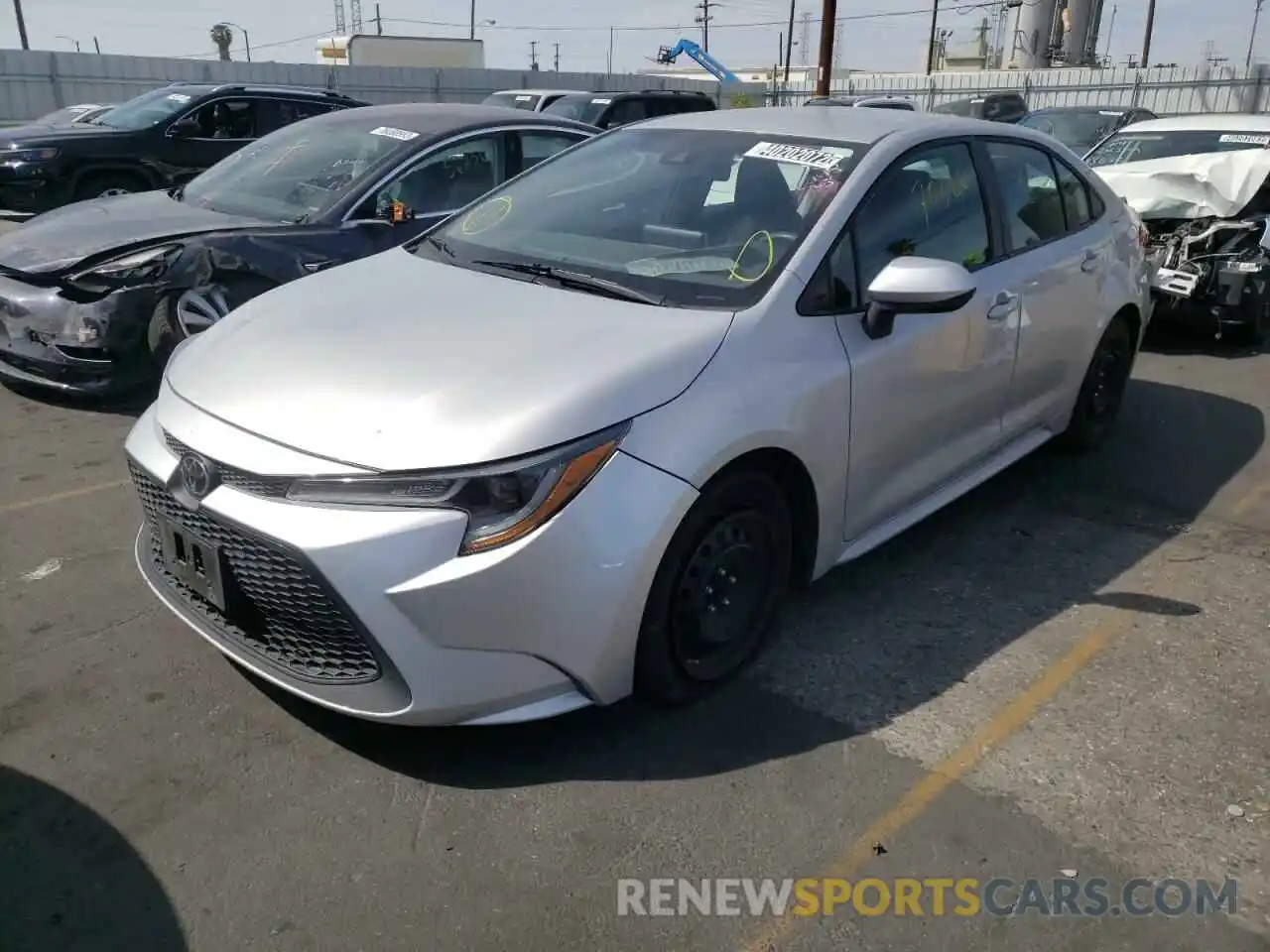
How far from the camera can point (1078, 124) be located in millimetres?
13039

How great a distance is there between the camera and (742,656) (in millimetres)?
3199

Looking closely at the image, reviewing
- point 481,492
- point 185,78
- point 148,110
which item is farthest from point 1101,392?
point 185,78

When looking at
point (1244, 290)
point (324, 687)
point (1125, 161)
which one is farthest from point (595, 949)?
point (1125, 161)

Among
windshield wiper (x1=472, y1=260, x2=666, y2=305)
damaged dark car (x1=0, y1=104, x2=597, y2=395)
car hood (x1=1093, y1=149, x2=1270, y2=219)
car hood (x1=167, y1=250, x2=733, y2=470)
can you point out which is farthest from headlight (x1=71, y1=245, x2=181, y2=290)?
car hood (x1=1093, y1=149, x2=1270, y2=219)

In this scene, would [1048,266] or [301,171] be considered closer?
[1048,266]

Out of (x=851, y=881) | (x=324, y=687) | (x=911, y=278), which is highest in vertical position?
(x=911, y=278)

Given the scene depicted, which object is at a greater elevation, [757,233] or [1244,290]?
[757,233]

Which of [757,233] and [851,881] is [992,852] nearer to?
[851,881]

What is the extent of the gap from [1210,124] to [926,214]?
628cm

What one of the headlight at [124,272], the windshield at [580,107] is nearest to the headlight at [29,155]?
the windshield at [580,107]

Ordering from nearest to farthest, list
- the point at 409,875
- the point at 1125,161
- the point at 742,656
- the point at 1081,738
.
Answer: the point at 409,875 → the point at 1081,738 → the point at 742,656 → the point at 1125,161

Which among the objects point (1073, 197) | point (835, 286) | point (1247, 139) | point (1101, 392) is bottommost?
point (1101, 392)

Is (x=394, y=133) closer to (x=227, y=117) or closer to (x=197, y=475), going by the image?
(x=197, y=475)

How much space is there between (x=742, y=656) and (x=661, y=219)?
1.47 meters
